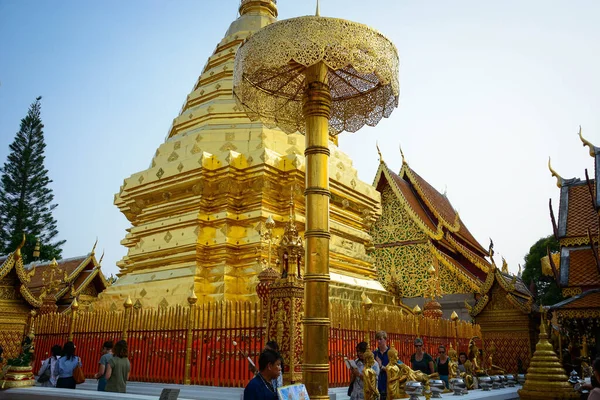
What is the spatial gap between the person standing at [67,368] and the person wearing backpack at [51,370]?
39 cm

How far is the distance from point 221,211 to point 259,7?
5972mm

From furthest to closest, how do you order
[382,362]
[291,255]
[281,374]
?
[291,255], [382,362], [281,374]

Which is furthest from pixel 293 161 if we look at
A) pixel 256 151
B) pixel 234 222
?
pixel 234 222

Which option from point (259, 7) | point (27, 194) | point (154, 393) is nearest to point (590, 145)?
point (259, 7)

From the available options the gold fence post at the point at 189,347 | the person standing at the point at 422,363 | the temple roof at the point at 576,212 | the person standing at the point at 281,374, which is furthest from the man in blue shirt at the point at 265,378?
the temple roof at the point at 576,212

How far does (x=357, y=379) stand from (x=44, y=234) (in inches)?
961

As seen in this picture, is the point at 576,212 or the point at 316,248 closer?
the point at 316,248

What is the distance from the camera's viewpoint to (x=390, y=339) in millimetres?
7582

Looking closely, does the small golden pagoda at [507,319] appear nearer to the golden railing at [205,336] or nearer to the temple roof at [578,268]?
the temple roof at [578,268]

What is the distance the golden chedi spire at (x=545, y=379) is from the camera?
253 inches

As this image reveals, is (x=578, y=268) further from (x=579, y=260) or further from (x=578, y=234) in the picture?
(x=578, y=234)

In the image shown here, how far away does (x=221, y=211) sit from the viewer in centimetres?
970

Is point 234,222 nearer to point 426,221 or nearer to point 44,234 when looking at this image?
point 426,221

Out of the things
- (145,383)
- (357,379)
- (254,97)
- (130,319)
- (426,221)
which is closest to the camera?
(357,379)
